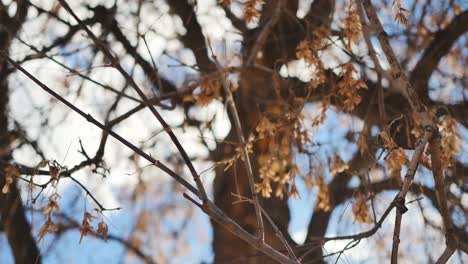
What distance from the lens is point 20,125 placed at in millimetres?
3758

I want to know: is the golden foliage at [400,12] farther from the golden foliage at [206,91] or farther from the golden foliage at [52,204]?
the golden foliage at [52,204]

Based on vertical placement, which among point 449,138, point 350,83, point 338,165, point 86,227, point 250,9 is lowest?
point 86,227

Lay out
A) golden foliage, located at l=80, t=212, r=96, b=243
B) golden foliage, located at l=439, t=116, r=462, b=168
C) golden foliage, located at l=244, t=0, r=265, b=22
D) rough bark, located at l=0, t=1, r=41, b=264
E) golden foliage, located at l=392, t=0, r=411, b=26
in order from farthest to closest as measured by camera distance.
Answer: rough bark, located at l=0, t=1, r=41, b=264
golden foliage, located at l=244, t=0, r=265, b=22
golden foliage, located at l=439, t=116, r=462, b=168
golden foliage, located at l=392, t=0, r=411, b=26
golden foliage, located at l=80, t=212, r=96, b=243

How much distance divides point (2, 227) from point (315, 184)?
70.5 inches

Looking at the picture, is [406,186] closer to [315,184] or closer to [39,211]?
[315,184]

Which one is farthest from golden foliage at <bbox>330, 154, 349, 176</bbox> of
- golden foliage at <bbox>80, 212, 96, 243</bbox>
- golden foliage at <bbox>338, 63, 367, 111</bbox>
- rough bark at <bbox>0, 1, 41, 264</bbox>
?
rough bark at <bbox>0, 1, 41, 264</bbox>

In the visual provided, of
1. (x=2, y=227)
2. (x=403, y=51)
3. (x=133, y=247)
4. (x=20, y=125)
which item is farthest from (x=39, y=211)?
(x=403, y=51)

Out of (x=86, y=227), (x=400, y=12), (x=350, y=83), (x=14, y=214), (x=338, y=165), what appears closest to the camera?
(x=86, y=227)

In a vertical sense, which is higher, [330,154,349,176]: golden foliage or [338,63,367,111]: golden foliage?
[338,63,367,111]: golden foliage

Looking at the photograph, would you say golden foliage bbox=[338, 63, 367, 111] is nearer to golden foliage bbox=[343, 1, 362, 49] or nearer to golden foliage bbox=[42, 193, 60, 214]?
golden foliage bbox=[343, 1, 362, 49]

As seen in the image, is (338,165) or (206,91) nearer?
(206,91)

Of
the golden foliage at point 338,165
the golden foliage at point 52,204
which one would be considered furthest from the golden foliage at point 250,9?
the golden foliage at point 52,204

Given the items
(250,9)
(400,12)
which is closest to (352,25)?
(400,12)

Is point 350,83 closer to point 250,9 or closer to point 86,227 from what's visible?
point 250,9
